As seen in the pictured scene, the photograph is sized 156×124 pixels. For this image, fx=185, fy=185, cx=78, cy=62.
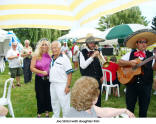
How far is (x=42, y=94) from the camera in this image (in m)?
3.70

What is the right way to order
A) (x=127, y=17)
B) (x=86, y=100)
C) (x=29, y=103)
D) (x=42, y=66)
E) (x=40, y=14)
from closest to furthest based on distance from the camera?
(x=86, y=100), (x=40, y=14), (x=42, y=66), (x=29, y=103), (x=127, y=17)

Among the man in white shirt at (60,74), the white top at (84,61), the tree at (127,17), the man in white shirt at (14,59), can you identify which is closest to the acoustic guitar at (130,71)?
the white top at (84,61)

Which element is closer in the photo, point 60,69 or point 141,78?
point 141,78

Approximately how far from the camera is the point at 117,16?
43750mm

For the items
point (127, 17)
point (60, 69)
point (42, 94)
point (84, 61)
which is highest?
point (127, 17)

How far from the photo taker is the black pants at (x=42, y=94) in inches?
142

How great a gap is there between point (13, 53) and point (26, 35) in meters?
16.7

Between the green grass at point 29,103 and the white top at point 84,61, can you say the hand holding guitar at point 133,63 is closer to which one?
the white top at point 84,61

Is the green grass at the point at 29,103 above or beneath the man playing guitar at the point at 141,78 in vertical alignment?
beneath

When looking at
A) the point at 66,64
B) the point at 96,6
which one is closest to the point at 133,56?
the point at 66,64

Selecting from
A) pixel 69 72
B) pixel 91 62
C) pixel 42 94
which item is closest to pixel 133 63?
pixel 91 62

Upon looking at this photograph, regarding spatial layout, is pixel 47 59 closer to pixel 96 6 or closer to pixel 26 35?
pixel 96 6

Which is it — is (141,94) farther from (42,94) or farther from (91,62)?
(42,94)

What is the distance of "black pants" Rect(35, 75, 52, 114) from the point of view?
11.8ft
